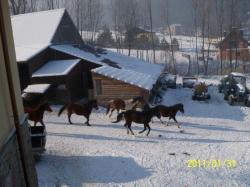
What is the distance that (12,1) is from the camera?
5112 centimetres

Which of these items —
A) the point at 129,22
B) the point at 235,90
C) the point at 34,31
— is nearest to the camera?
the point at 235,90

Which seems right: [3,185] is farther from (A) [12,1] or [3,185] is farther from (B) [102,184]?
(A) [12,1]

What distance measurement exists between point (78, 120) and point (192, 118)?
6.65 metres

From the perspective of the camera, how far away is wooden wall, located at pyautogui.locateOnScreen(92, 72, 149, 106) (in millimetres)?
27281

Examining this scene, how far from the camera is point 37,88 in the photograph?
2583 cm

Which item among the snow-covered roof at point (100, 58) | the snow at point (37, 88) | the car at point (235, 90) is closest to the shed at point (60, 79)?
the snow at point (37, 88)

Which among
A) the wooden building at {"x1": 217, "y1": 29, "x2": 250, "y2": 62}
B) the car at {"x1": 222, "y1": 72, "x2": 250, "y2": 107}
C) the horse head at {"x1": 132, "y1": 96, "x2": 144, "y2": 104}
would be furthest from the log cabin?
the wooden building at {"x1": 217, "y1": 29, "x2": 250, "y2": 62}

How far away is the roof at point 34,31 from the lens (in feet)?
97.1

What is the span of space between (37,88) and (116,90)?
5044 millimetres

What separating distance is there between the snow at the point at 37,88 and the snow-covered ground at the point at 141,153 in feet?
7.71

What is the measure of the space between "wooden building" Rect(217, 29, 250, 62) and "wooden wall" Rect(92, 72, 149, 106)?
34.4 m

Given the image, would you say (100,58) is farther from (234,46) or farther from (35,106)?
(234,46)
